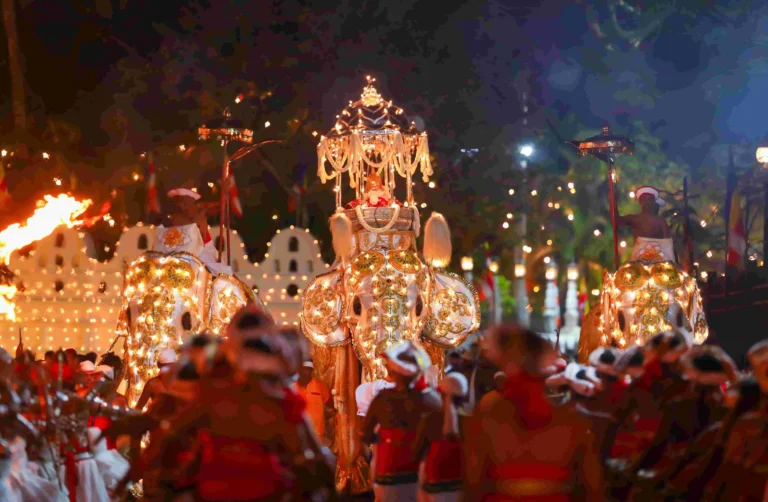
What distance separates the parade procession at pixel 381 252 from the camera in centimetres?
750

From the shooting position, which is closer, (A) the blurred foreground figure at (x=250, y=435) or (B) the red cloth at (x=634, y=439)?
(A) the blurred foreground figure at (x=250, y=435)

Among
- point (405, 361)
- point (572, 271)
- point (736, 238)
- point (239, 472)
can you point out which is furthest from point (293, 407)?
point (572, 271)

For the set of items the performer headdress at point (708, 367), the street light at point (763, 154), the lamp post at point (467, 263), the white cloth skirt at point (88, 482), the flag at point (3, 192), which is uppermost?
the flag at point (3, 192)

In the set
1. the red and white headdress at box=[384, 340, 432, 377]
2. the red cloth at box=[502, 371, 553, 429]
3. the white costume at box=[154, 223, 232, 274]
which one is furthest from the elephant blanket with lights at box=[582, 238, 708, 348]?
the red cloth at box=[502, 371, 553, 429]

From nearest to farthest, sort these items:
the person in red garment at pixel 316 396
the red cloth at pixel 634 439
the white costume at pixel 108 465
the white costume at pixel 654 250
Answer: the red cloth at pixel 634 439 → the white costume at pixel 108 465 → the white costume at pixel 654 250 → the person in red garment at pixel 316 396

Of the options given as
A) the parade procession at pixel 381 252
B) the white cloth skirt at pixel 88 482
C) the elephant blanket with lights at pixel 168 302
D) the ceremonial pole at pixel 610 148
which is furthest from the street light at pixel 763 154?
the white cloth skirt at pixel 88 482

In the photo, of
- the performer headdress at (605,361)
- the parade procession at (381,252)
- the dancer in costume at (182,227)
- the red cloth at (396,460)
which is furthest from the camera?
the dancer in costume at (182,227)

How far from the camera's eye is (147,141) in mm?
24688

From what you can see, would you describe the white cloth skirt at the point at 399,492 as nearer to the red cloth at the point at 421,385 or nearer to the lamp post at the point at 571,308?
the red cloth at the point at 421,385

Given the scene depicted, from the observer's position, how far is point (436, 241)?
15672 millimetres

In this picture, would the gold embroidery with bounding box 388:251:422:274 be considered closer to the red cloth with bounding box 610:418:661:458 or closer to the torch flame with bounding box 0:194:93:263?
the red cloth with bounding box 610:418:661:458

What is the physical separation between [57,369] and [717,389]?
5.08 meters

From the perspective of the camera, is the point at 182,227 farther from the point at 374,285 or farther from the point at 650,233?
the point at 650,233

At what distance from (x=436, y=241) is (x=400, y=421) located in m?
6.10
